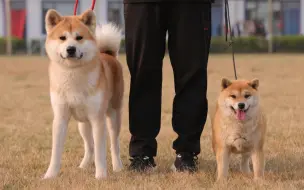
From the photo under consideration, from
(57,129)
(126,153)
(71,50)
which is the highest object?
(71,50)

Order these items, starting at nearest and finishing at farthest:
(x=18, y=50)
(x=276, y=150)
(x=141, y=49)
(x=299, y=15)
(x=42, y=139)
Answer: (x=141, y=49) → (x=276, y=150) → (x=42, y=139) → (x=18, y=50) → (x=299, y=15)

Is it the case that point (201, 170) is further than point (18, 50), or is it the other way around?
point (18, 50)

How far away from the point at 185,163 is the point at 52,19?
1.38 metres

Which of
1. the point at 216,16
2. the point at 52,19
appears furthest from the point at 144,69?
the point at 216,16

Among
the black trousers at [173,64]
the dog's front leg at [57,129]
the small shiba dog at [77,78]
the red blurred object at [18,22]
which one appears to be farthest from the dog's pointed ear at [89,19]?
the red blurred object at [18,22]

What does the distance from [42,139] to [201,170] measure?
2162 mm

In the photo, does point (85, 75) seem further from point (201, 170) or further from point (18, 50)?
point (18, 50)

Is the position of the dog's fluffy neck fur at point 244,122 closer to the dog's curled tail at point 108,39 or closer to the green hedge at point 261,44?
the dog's curled tail at point 108,39

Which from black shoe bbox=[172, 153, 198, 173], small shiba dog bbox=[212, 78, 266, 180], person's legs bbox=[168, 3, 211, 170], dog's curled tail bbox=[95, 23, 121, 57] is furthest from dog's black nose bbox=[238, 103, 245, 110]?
dog's curled tail bbox=[95, 23, 121, 57]

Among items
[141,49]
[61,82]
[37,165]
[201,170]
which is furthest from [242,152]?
[37,165]

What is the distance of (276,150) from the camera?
526 cm

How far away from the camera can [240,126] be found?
4.07m

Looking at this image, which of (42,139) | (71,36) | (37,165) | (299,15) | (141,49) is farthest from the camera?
(299,15)

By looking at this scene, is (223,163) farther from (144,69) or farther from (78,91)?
(78,91)
